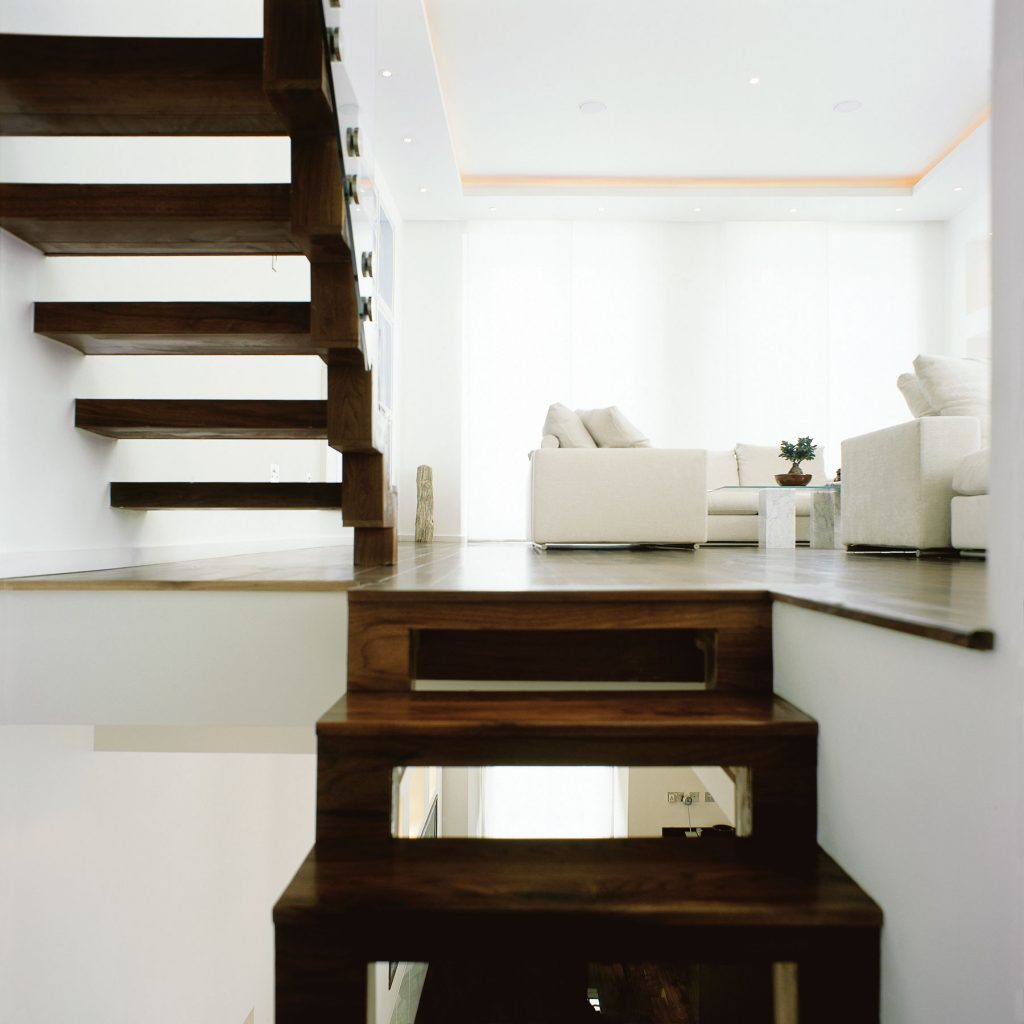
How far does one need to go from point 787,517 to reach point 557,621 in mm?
3640

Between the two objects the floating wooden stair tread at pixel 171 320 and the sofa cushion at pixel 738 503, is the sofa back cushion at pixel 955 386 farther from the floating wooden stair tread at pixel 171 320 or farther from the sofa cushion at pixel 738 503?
the floating wooden stair tread at pixel 171 320

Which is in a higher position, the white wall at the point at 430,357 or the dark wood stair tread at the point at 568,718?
the white wall at the point at 430,357

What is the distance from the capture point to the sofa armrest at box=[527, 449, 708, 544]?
404 cm

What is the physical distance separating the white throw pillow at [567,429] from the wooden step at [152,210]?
2.70 meters

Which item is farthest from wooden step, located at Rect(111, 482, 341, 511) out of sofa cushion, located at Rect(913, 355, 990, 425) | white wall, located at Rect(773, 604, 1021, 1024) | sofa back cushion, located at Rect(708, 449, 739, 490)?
sofa back cushion, located at Rect(708, 449, 739, 490)

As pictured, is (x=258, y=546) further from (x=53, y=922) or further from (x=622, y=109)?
(x=622, y=109)

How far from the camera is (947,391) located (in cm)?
334

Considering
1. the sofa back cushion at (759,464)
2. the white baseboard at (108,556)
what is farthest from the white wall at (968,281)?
the white baseboard at (108,556)

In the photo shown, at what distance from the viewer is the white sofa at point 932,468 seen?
2973 mm

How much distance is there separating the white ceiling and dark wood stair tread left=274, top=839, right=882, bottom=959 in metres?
4.71

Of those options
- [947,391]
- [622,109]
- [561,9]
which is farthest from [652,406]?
[947,391]

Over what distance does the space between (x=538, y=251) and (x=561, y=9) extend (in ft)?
9.02

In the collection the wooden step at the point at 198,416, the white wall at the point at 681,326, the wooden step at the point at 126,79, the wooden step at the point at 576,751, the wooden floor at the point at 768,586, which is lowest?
the wooden step at the point at 576,751

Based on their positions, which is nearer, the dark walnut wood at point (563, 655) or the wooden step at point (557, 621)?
the wooden step at point (557, 621)
